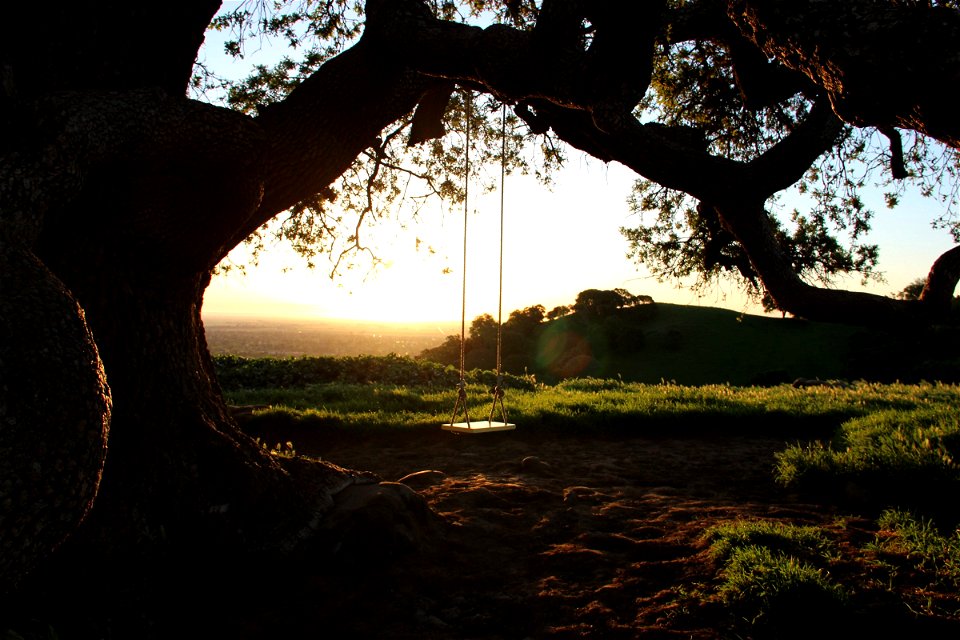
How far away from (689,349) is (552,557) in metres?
42.8

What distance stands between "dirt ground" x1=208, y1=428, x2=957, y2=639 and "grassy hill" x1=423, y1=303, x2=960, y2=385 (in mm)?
30549

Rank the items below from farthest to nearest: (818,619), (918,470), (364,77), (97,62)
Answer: (918,470) → (364,77) → (97,62) → (818,619)

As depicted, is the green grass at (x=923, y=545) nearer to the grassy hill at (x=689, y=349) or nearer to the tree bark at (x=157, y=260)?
the tree bark at (x=157, y=260)

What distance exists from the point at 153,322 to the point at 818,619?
180 inches

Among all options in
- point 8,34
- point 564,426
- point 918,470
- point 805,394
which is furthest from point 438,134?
point 805,394

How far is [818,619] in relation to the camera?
349 centimetres

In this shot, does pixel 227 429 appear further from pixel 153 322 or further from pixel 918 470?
pixel 918 470

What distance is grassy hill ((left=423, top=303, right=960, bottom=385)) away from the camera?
3947 centimetres

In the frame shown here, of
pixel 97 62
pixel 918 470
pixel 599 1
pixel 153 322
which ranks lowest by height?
pixel 918 470

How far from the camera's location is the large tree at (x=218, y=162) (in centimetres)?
360

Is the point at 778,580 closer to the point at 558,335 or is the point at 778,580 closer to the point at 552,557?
the point at 552,557

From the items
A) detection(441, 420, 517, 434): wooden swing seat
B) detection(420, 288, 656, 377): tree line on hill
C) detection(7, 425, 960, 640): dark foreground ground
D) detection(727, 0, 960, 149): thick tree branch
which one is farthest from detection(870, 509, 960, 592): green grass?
detection(420, 288, 656, 377): tree line on hill

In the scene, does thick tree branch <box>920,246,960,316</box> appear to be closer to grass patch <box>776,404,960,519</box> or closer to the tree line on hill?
grass patch <box>776,404,960,519</box>

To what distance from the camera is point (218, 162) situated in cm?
461
